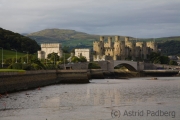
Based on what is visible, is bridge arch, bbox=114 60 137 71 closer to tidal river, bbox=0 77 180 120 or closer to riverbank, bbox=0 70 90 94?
riverbank, bbox=0 70 90 94

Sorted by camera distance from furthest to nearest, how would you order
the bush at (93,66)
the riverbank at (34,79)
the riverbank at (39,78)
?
the bush at (93,66), the riverbank at (39,78), the riverbank at (34,79)

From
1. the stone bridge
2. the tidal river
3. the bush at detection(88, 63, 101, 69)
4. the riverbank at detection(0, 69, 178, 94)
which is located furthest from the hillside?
the tidal river

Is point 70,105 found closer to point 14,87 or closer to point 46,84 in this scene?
point 14,87

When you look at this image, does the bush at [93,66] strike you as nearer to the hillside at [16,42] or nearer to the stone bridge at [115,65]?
the stone bridge at [115,65]

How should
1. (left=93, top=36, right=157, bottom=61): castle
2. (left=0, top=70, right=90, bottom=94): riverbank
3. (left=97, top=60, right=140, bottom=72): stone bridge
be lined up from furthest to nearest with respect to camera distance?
(left=93, top=36, right=157, bottom=61): castle, (left=97, top=60, right=140, bottom=72): stone bridge, (left=0, top=70, right=90, bottom=94): riverbank

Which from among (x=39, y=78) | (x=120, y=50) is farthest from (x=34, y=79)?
(x=120, y=50)

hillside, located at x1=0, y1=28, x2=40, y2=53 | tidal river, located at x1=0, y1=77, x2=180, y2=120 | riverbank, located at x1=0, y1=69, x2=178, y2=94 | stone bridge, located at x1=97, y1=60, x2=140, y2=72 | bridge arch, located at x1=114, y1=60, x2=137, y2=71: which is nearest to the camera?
tidal river, located at x1=0, y1=77, x2=180, y2=120

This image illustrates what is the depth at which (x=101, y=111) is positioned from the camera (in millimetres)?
31938

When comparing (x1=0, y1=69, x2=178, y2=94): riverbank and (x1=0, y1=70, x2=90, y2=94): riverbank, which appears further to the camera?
(x1=0, y1=69, x2=178, y2=94): riverbank

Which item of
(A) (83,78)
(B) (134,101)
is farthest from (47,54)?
(B) (134,101)

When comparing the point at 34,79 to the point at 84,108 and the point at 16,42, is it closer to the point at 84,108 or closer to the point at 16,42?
the point at 84,108

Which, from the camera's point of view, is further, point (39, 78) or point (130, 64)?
point (130, 64)

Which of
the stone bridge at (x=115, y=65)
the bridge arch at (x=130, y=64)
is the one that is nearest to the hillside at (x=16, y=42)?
the stone bridge at (x=115, y=65)

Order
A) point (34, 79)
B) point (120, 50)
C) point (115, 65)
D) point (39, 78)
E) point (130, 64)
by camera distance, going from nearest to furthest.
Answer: point (34, 79), point (39, 78), point (115, 65), point (130, 64), point (120, 50)
